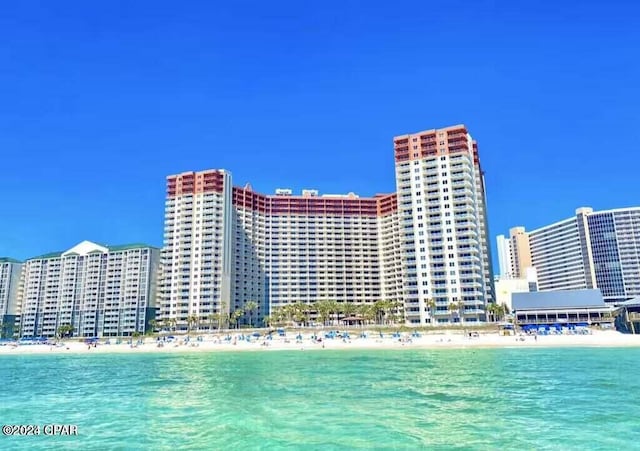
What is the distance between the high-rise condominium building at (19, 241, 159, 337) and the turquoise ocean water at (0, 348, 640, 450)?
13565 centimetres

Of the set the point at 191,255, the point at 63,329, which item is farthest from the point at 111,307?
the point at 191,255

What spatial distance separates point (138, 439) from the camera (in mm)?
21562

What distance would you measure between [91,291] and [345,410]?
183148mm

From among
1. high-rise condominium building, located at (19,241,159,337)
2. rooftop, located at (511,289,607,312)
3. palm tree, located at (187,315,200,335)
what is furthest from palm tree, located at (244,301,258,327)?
rooftop, located at (511,289,607,312)

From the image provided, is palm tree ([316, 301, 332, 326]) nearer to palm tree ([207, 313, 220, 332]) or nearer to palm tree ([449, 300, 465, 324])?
palm tree ([207, 313, 220, 332])

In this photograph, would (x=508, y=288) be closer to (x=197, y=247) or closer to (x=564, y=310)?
(x=564, y=310)

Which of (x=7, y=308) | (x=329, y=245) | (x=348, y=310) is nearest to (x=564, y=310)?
(x=348, y=310)

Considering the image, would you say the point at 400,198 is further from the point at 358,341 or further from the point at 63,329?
the point at 63,329

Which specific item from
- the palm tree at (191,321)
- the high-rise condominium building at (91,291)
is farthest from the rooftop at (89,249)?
the palm tree at (191,321)

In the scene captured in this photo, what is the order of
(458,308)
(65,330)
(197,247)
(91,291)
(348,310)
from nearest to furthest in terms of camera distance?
(458,308)
(348,310)
(197,247)
(65,330)
(91,291)

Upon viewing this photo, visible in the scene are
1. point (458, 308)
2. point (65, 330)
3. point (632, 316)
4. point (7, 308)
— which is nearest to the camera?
point (632, 316)

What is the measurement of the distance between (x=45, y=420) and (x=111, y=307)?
544ft

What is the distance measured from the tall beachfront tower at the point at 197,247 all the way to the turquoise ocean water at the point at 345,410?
10989 cm

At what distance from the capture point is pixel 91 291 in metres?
184
